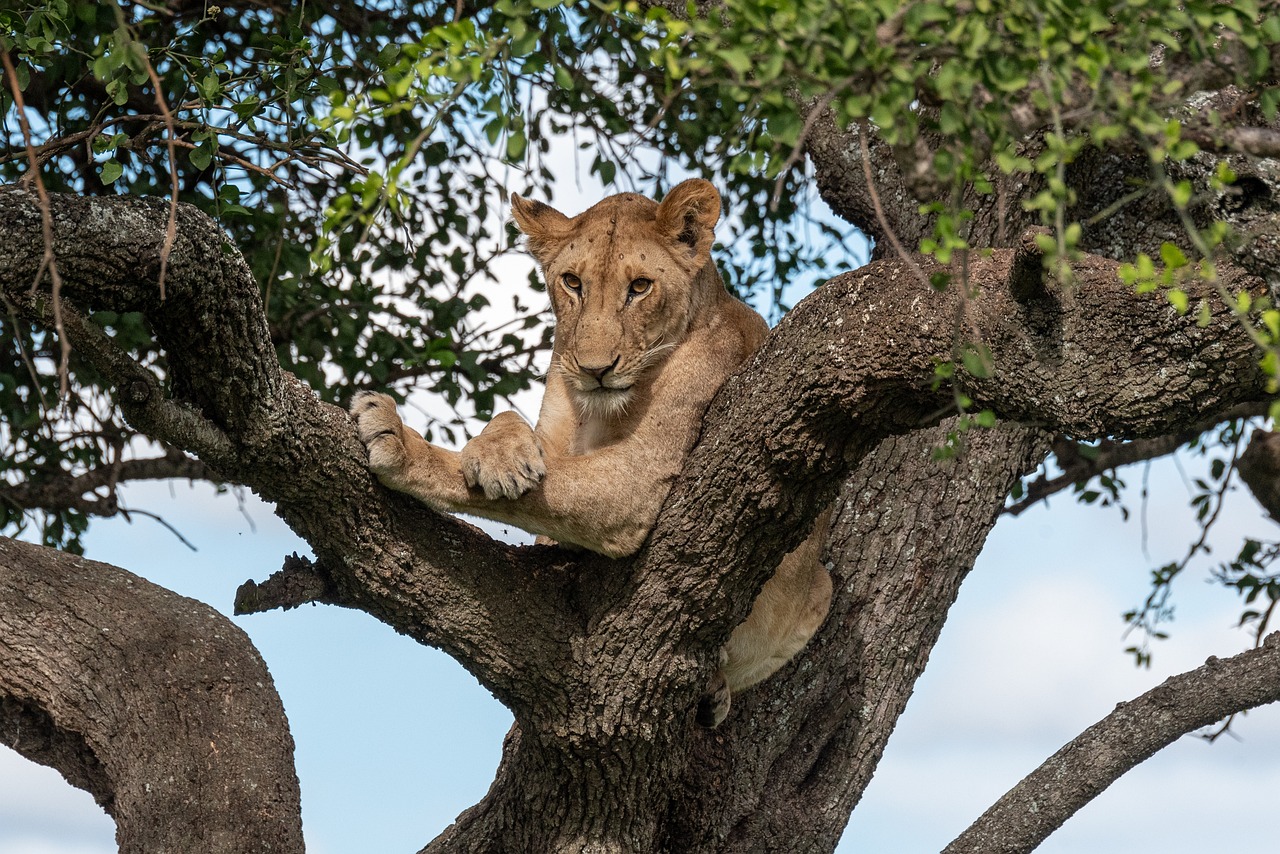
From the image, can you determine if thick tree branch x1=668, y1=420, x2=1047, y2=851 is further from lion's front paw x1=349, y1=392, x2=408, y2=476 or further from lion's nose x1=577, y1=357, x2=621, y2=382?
lion's front paw x1=349, y1=392, x2=408, y2=476

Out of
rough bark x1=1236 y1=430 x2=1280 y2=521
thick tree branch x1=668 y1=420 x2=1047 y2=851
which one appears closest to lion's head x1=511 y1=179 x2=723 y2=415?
thick tree branch x1=668 y1=420 x2=1047 y2=851

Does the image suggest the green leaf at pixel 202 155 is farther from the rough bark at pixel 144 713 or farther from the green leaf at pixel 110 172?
the rough bark at pixel 144 713

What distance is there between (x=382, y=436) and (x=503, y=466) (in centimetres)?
34

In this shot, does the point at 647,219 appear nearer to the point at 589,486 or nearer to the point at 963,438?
the point at 589,486

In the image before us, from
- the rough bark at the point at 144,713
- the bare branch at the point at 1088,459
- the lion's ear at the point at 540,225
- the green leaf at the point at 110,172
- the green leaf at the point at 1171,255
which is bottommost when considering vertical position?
the green leaf at the point at 1171,255

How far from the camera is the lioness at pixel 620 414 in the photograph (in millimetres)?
3967

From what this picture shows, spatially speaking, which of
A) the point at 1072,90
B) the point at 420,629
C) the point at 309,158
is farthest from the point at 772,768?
the point at 1072,90

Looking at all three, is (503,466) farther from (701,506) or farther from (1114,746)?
(1114,746)

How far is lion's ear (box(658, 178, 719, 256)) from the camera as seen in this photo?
4410 mm

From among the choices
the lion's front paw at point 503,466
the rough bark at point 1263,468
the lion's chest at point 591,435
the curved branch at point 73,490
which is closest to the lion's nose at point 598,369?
the lion's chest at point 591,435

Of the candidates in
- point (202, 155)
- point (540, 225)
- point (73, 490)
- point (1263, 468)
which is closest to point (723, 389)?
point (540, 225)

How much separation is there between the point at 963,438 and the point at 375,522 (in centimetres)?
211

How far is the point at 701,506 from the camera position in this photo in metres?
4.04

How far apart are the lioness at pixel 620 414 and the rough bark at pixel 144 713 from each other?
3.86 feet
